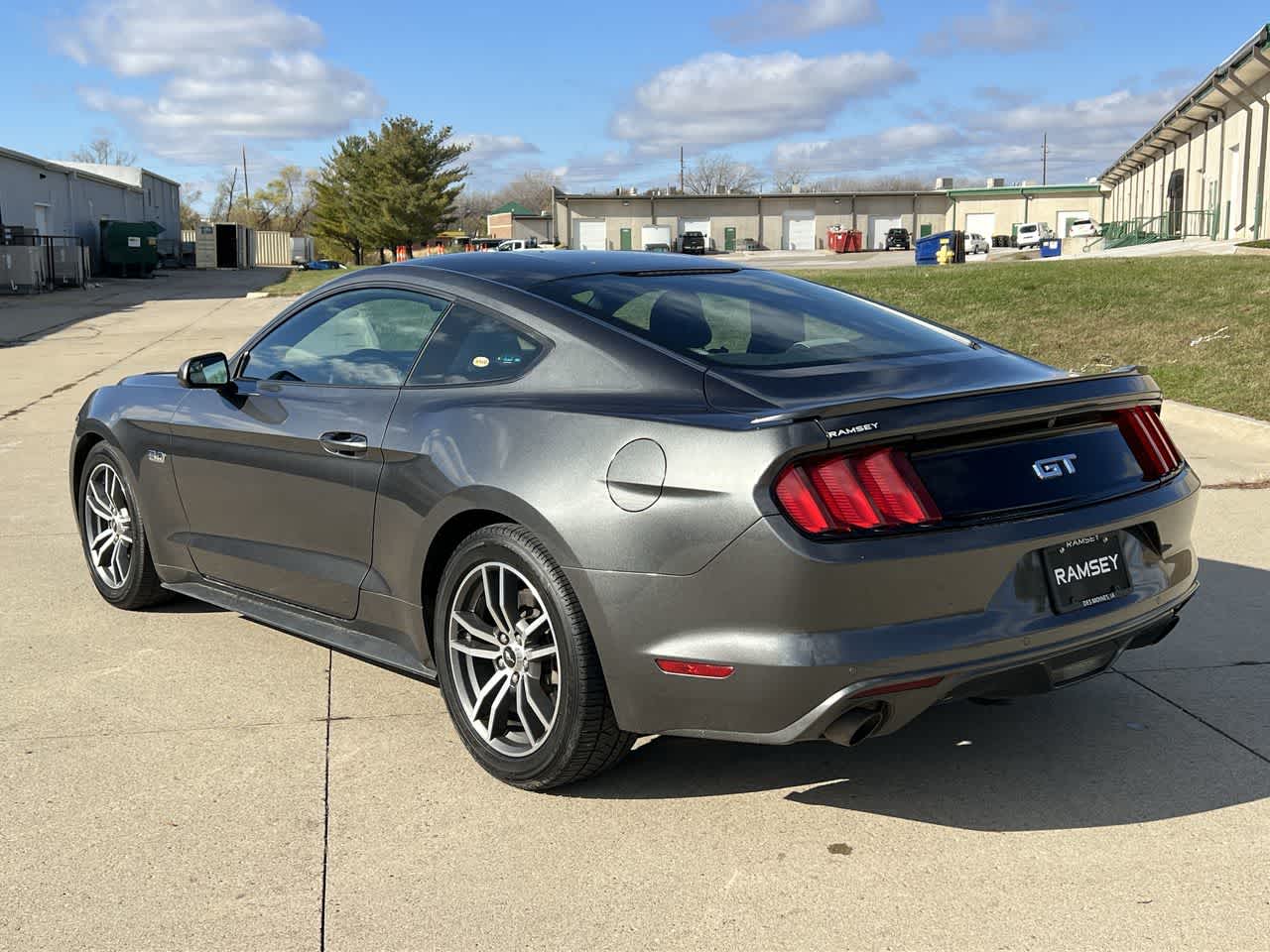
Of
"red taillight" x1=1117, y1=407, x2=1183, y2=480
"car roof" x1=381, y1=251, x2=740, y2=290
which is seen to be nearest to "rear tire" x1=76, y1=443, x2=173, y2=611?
"car roof" x1=381, y1=251, x2=740, y2=290

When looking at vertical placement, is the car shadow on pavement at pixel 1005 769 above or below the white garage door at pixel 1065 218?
below

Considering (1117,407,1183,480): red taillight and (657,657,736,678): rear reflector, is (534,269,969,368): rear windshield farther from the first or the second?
(657,657,736,678): rear reflector

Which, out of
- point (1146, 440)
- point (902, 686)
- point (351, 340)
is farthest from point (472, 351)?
point (1146, 440)

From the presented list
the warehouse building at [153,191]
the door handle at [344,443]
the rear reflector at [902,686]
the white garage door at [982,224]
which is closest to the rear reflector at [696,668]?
the rear reflector at [902,686]

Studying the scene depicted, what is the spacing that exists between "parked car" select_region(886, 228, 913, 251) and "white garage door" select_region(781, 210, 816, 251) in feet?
23.7

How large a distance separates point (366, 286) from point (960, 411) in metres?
2.27

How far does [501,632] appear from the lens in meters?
3.79

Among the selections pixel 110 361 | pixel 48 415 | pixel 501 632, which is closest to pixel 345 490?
pixel 501 632

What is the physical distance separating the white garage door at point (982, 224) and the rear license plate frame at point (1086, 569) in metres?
90.6

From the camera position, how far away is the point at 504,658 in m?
3.79

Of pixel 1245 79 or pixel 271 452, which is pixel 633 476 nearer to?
pixel 271 452

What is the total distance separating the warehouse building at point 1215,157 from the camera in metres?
35.9

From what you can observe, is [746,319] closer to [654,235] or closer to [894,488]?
[894,488]

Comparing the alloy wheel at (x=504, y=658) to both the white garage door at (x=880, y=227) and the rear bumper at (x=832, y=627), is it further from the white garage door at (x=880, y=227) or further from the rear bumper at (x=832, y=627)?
the white garage door at (x=880, y=227)
